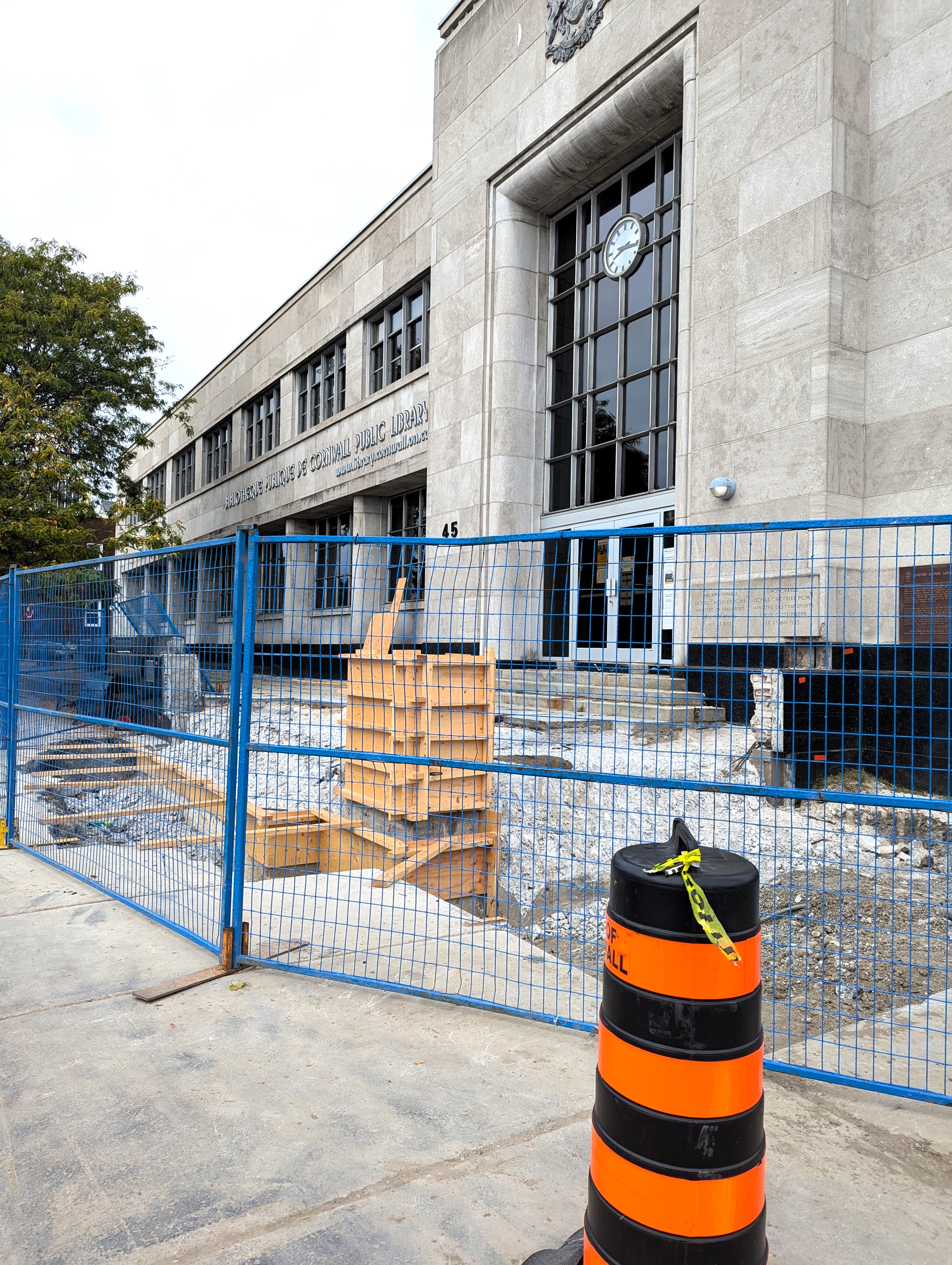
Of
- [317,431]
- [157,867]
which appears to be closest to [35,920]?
[157,867]

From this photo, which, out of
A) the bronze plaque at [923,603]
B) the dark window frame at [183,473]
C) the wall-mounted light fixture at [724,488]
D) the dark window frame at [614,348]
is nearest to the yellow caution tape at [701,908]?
the bronze plaque at [923,603]

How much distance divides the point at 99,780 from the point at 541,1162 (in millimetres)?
6867

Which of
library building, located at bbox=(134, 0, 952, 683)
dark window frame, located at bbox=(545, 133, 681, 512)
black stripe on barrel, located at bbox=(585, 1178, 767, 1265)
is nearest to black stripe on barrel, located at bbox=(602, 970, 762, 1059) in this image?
black stripe on barrel, located at bbox=(585, 1178, 767, 1265)

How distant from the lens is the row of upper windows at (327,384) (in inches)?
784

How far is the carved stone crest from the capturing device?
13.9 m

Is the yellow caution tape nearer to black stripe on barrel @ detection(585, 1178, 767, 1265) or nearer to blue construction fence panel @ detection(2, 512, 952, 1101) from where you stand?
black stripe on barrel @ detection(585, 1178, 767, 1265)

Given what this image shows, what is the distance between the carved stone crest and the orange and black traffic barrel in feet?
51.5

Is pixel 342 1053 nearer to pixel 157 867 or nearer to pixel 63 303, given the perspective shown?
pixel 157 867

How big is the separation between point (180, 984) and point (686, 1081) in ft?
11.3

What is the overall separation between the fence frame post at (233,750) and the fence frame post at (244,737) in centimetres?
1

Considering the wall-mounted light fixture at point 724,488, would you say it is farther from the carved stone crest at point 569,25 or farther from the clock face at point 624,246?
the carved stone crest at point 569,25

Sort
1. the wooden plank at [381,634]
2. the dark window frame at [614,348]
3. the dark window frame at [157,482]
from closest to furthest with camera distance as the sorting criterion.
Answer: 1. the wooden plank at [381,634]
2. the dark window frame at [614,348]
3. the dark window frame at [157,482]

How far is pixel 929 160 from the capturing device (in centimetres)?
1003

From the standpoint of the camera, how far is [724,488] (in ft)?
37.4
